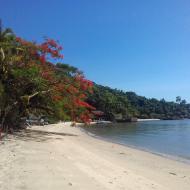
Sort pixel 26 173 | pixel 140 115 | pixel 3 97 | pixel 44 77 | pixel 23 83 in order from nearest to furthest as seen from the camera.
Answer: pixel 26 173
pixel 3 97
pixel 23 83
pixel 44 77
pixel 140 115

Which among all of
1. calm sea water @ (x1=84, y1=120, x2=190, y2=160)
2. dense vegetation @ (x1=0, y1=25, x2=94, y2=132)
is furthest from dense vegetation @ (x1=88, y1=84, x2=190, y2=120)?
dense vegetation @ (x1=0, y1=25, x2=94, y2=132)

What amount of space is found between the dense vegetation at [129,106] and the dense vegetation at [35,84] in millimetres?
64886

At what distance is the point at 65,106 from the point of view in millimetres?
25422

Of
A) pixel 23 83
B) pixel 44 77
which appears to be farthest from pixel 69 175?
pixel 44 77

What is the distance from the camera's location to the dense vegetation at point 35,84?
2077 cm

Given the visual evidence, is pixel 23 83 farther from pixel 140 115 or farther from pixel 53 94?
pixel 140 115

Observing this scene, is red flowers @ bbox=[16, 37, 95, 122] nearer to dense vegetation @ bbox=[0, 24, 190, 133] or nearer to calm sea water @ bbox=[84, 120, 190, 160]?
dense vegetation @ bbox=[0, 24, 190, 133]

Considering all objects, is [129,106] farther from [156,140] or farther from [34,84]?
[34,84]

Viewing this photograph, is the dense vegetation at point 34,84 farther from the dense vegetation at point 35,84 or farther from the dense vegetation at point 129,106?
the dense vegetation at point 129,106

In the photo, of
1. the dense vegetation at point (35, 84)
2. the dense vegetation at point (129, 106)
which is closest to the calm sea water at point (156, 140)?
the dense vegetation at point (35, 84)

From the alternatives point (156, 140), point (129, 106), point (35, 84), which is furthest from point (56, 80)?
point (129, 106)

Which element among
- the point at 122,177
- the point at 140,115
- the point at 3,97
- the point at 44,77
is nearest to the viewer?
the point at 122,177

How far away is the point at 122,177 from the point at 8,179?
344cm

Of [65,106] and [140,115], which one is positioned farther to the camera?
[140,115]
